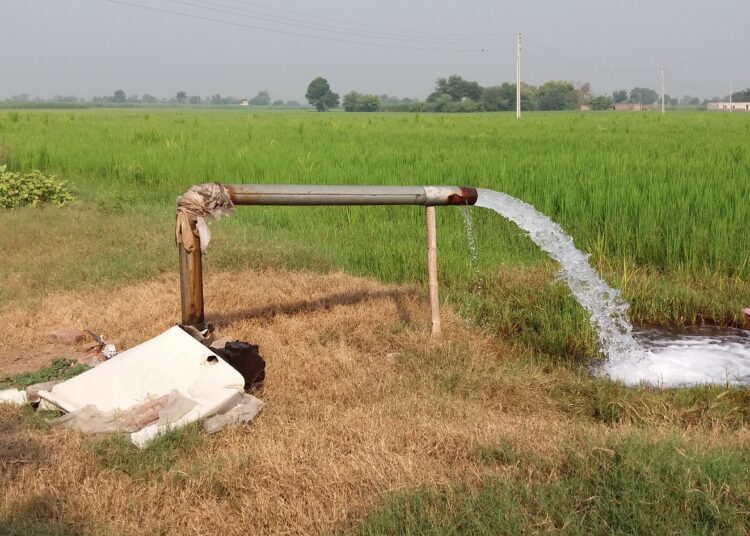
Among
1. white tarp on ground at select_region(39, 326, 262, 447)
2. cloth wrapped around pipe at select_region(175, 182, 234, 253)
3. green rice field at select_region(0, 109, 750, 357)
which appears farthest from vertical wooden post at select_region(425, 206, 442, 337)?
white tarp on ground at select_region(39, 326, 262, 447)

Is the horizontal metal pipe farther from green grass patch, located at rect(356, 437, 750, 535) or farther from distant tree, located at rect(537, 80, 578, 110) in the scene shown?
distant tree, located at rect(537, 80, 578, 110)

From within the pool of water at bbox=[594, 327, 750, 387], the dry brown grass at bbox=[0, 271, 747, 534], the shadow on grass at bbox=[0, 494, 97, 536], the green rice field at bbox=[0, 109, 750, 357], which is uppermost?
the green rice field at bbox=[0, 109, 750, 357]

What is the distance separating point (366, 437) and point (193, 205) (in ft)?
4.07

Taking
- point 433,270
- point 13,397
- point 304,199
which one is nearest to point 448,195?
point 433,270

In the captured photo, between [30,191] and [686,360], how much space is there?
6.66 metres

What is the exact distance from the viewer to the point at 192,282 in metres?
3.41

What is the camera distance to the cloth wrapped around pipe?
3354 mm

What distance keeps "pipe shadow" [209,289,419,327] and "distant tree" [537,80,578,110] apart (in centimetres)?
7513

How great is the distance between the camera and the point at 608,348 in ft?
14.3

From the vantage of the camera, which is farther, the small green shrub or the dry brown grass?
the small green shrub

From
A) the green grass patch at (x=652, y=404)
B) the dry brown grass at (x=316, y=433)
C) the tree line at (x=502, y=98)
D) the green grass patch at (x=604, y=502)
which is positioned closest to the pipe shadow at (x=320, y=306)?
the dry brown grass at (x=316, y=433)

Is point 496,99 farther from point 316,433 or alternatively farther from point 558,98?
point 316,433

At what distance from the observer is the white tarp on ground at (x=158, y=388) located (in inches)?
118

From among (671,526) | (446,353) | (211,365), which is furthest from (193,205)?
(671,526)
